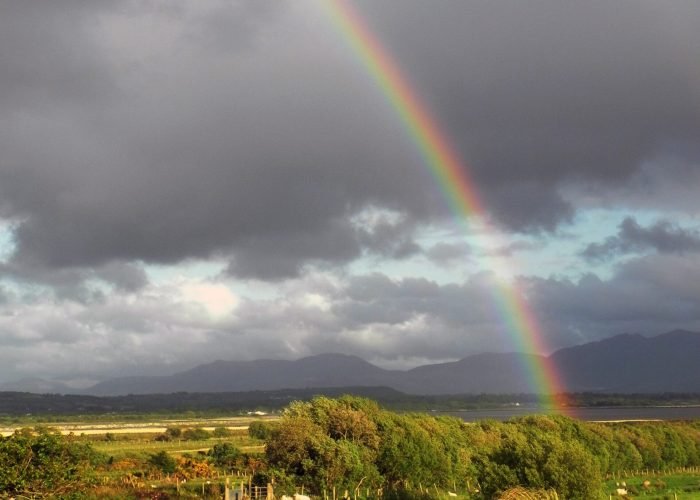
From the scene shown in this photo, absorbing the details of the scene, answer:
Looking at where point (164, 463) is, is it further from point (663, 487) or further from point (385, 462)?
point (663, 487)

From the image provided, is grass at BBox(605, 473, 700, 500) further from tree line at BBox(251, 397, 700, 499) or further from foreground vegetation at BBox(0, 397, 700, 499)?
tree line at BBox(251, 397, 700, 499)

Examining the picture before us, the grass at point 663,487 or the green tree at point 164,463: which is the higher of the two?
the green tree at point 164,463

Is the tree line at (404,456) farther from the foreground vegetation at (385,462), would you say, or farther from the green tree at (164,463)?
the green tree at (164,463)

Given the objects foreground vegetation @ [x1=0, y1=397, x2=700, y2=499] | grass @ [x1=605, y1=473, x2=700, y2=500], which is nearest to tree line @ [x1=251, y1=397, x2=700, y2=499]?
foreground vegetation @ [x1=0, y1=397, x2=700, y2=499]

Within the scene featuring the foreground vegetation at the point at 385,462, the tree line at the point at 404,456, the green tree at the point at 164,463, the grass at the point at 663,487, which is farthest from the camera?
the green tree at the point at 164,463

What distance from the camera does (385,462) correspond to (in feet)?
192

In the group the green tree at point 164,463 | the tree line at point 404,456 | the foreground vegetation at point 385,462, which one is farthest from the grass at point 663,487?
the green tree at point 164,463

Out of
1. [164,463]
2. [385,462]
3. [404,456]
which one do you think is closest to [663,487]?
[404,456]

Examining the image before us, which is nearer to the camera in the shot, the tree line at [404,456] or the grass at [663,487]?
the tree line at [404,456]

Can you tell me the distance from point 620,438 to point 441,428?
28638 millimetres

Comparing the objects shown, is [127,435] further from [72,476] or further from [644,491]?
[72,476]

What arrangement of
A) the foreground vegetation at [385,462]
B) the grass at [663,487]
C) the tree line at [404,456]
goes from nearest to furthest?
the foreground vegetation at [385,462] < the tree line at [404,456] < the grass at [663,487]

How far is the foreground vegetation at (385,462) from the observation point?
3841cm

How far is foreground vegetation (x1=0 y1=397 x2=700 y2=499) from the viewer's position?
38.4 metres
